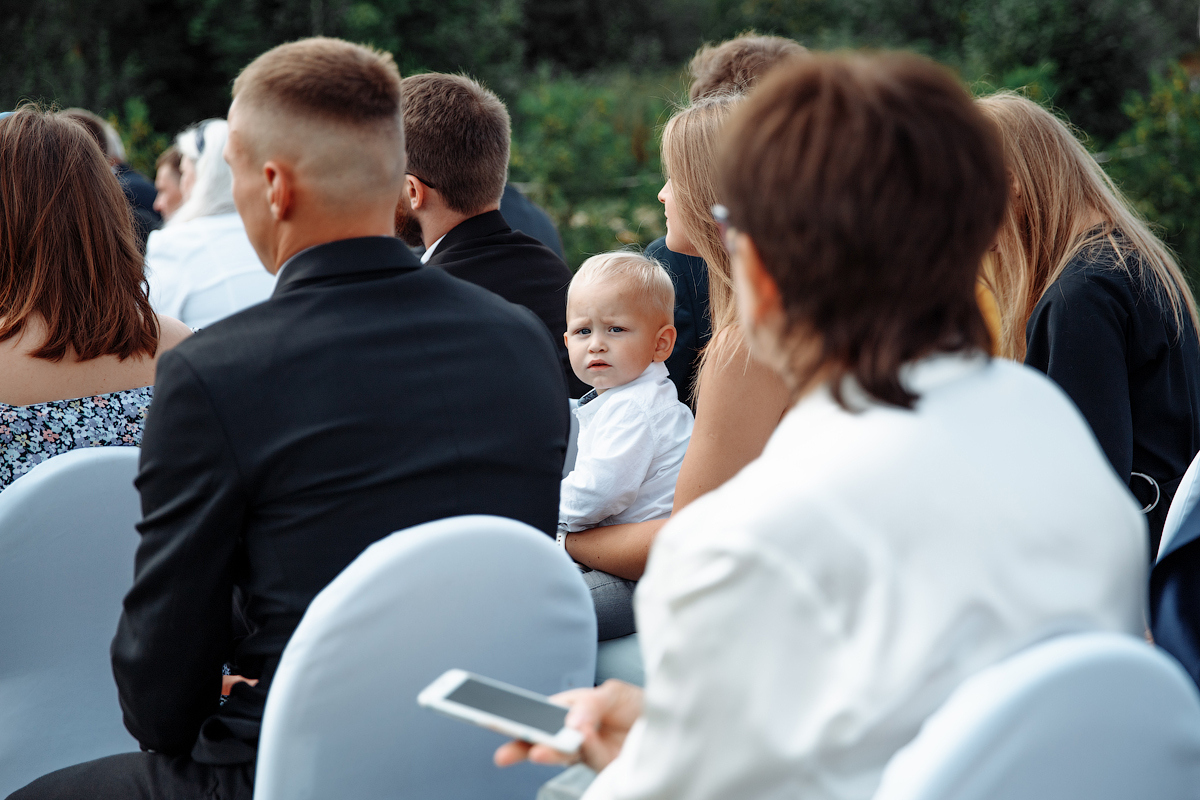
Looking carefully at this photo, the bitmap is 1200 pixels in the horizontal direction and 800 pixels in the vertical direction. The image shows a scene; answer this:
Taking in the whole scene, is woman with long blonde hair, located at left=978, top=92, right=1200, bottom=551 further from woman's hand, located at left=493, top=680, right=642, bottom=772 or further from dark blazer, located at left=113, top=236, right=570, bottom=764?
woman's hand, located at left=493, top=680, right=642, bottom=772

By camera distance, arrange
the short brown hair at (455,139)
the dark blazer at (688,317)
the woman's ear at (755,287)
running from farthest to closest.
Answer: the short brown hair at (455,139), the dark blazer at (688,317), the woman's ear at (755,287)

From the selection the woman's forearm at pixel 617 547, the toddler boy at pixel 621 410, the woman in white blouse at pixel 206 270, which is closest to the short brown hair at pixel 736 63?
the toddler boy at pixel 621 410

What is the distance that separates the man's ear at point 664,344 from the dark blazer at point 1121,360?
86cm

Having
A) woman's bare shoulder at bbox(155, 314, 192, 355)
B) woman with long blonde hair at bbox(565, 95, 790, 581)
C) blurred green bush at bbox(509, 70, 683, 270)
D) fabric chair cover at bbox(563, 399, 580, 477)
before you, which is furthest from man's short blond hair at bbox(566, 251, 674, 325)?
blurred green bush at bbox(509, 70, 683, 270)

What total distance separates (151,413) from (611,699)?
28.6 inches

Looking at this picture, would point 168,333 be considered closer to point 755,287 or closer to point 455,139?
point 455,139

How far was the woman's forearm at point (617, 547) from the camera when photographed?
2.20 metres

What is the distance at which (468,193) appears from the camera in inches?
117

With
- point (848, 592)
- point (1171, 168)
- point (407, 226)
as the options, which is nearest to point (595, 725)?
point (848, 592)

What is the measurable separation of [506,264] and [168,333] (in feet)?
3.24

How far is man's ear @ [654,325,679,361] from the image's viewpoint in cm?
256

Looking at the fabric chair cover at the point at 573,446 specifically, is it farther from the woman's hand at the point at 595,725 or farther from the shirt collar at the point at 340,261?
the woman's hand at the point at 595,725

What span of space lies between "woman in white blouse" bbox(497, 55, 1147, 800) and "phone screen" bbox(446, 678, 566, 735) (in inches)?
4.3

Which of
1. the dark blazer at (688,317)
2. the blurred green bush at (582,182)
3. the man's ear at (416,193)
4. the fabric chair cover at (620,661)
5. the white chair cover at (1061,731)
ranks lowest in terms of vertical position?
the blurred green bush at (582,182)
